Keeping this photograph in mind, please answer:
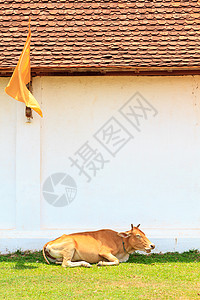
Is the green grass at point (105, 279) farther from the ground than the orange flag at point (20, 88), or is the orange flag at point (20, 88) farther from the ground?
the orange flag at point (20, 88)

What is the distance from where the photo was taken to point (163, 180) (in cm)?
936

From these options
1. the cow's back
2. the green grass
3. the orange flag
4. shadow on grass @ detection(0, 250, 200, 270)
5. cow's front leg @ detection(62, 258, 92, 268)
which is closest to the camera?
the green grass

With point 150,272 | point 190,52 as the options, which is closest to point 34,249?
point 150,272

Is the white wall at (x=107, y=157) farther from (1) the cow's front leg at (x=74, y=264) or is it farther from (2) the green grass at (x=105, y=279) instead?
(1) the cow's front leg at (x=74, y=264)

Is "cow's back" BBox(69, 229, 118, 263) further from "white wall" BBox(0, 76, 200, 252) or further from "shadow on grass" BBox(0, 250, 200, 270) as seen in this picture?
"white wall" BBox(0, 76, 200, 252)

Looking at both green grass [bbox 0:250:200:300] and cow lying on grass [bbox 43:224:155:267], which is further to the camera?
cow lying on grass [bbox 43:224:155:267]

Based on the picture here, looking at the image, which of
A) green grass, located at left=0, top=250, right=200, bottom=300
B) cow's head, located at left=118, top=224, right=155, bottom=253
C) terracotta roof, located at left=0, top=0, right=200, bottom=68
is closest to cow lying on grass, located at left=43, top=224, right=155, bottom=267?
cow's head, located at left=118, top=224, right=155, bottom=253

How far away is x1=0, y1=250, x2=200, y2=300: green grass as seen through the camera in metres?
6.76

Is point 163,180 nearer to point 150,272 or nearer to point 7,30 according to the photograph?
point 150,272

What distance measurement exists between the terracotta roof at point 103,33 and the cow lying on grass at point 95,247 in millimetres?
3229

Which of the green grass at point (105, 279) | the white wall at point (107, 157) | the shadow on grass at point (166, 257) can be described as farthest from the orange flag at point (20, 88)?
the shadow on grass at point (166, 257)

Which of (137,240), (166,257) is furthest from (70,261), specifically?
(166,257)

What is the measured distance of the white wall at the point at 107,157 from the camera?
9289mm

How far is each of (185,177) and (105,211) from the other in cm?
176
